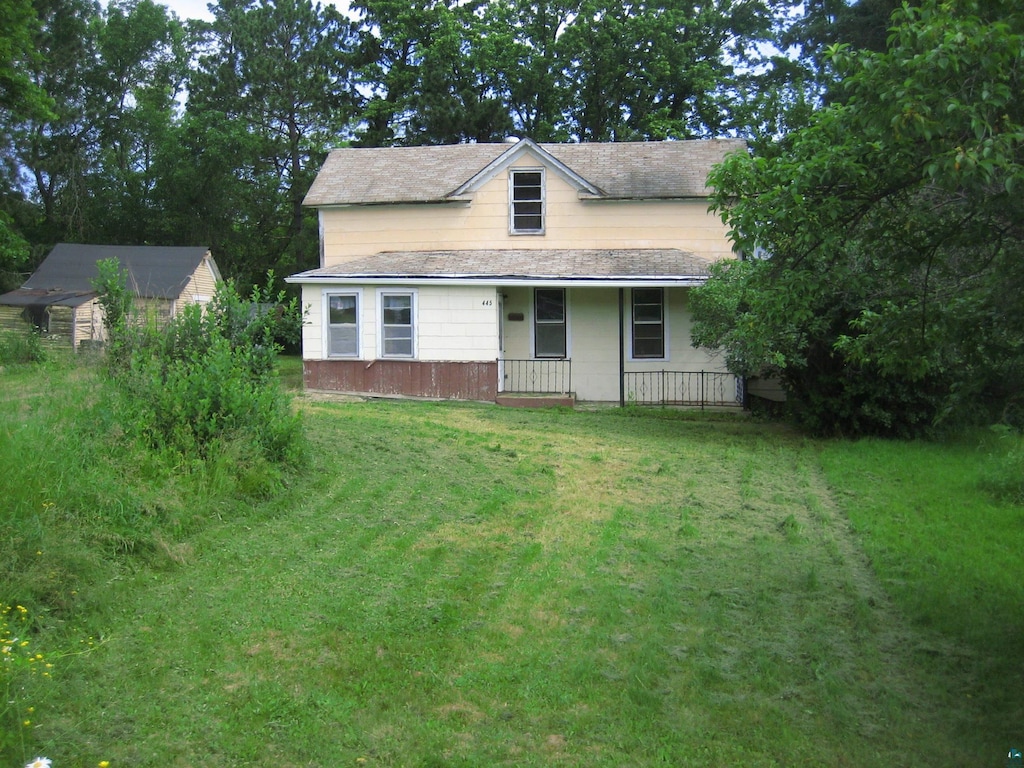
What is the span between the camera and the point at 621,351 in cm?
2028

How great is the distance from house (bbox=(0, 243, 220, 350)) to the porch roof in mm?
13312

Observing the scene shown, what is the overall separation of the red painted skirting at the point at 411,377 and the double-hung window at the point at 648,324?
10.6 ft

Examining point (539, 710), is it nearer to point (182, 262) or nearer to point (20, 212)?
point (182, 262)

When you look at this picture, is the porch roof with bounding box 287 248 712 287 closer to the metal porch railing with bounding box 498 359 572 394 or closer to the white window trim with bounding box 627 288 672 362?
the white window trim with bounding box 627 288 672 362

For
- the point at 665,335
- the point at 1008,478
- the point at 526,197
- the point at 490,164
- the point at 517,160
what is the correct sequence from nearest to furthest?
the point at 1008,478 < the point at 665,335 < the point at 490,164 < the point at 517,160 < the point at 526,197

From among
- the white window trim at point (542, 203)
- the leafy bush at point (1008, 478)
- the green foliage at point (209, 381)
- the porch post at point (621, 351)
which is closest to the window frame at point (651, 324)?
the porch post at point (621, 351)

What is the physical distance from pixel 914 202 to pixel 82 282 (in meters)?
33.9

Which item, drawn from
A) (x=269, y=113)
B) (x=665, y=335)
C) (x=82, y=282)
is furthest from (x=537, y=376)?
(x=269, y=113)

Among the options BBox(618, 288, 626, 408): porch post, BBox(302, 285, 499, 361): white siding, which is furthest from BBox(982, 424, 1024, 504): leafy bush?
BBox(302, 285, 499, 361): white siding

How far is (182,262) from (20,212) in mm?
10536

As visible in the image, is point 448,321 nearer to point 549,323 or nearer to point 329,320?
point 549,323

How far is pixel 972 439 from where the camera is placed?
15.7 metres

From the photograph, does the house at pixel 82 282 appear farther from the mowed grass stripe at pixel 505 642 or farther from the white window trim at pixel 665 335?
the mowed grass stripe at pixel 505 642

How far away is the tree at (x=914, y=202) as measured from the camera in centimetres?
492
